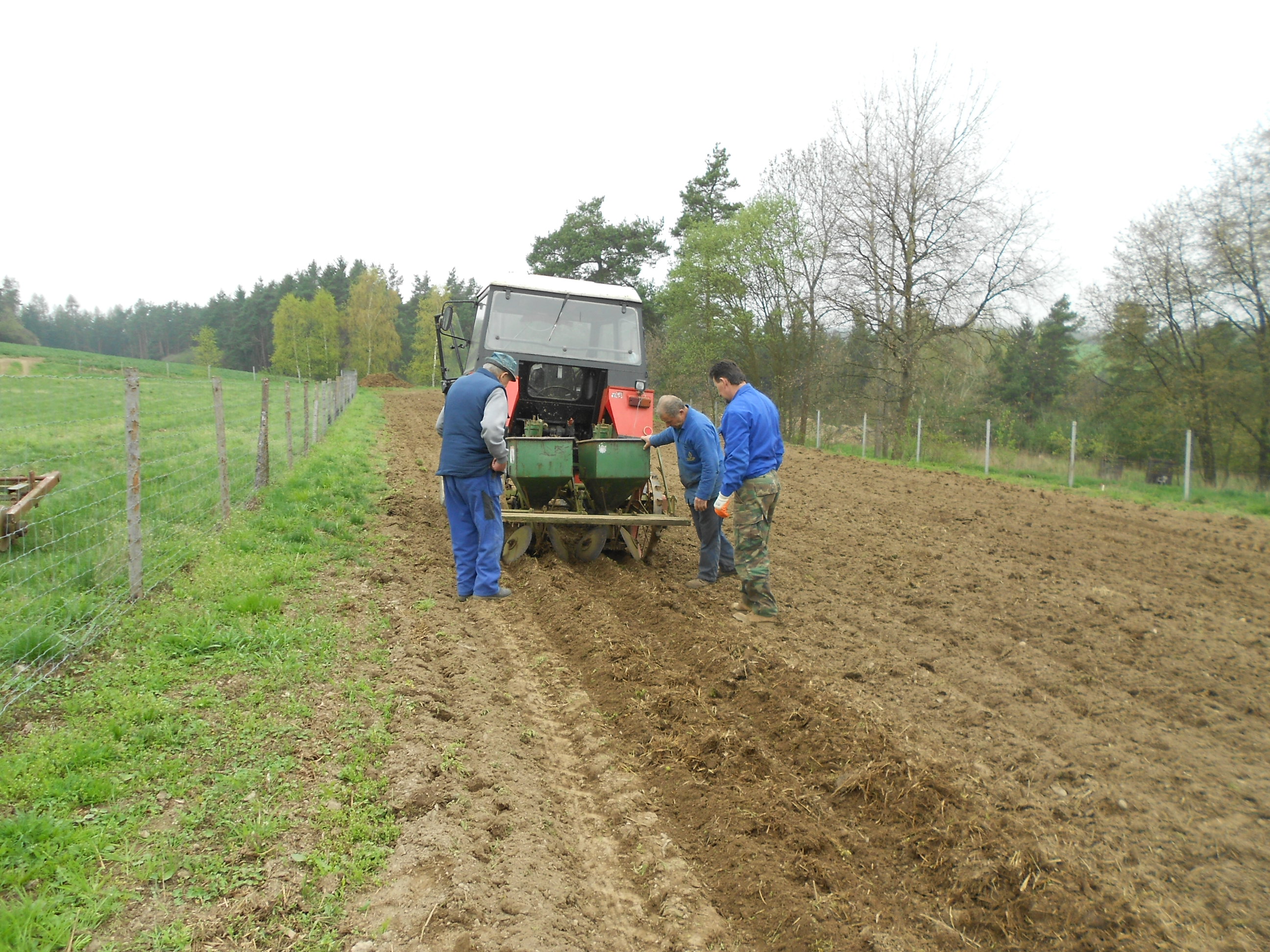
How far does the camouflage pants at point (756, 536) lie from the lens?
608 cm

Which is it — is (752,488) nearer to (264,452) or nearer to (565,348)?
(565,348)

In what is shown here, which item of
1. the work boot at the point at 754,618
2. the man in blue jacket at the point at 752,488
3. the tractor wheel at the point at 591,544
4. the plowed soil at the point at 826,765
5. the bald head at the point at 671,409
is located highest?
the bald head at the point at 671,409

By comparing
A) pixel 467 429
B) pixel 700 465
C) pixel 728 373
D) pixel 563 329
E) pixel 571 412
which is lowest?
pixel 700 465

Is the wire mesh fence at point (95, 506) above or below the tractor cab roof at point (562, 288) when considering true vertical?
below

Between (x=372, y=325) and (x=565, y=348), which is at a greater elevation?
(x=372, y=325)

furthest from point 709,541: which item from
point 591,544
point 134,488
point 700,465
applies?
point 134,488

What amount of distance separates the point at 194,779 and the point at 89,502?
5842 mm

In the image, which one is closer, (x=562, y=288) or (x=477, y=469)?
(x=477, y=469)

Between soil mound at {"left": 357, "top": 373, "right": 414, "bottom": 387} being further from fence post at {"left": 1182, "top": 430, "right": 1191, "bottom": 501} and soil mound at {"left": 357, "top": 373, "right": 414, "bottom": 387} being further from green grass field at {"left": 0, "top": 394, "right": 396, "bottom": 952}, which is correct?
green grass field at {"left": 0, "top": 394, "right": 396, "bottom": 952}

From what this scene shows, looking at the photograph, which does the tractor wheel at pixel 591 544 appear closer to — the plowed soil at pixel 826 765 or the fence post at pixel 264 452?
the plowed soil at pixel 826 765

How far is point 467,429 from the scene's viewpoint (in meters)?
6.01

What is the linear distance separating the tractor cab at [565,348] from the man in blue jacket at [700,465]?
712mm

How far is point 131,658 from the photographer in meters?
4.29

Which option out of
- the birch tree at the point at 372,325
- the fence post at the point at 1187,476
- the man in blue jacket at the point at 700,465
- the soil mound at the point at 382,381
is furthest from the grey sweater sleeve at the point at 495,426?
the birch tree at the point at 372,325
